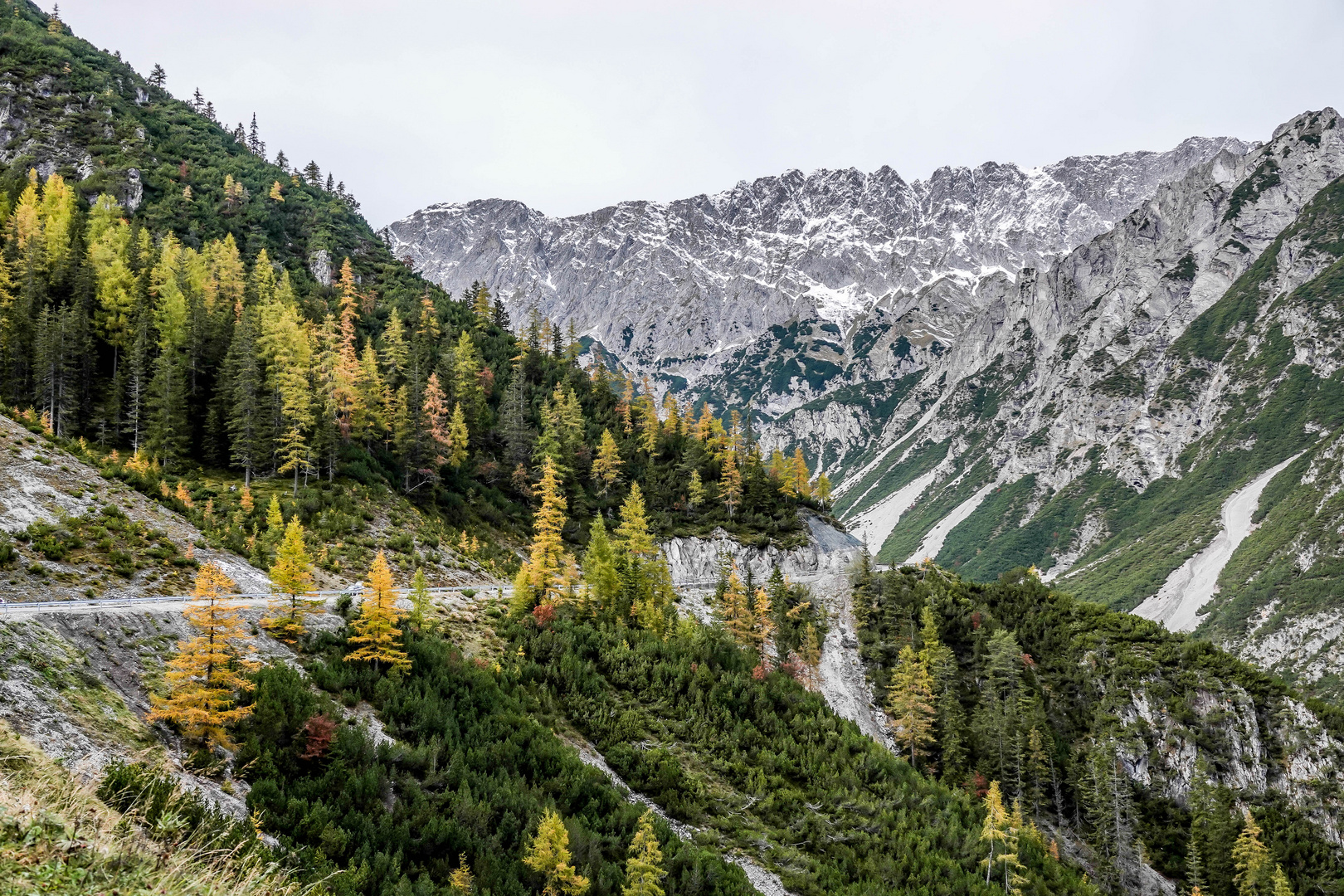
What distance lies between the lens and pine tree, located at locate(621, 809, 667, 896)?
21.8 metres

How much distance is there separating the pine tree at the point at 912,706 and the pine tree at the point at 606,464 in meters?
35.1

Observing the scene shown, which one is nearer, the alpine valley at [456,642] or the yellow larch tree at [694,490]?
the alpine valley at [456,642]

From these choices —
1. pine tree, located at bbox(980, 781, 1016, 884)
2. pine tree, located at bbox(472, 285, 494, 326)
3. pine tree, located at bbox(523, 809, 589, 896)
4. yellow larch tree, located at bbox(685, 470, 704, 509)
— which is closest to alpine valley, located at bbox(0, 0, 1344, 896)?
pine tree, located at bbox(523, 809, 589, 896)

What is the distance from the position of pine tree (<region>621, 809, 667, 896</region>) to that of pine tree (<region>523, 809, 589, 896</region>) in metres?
Result: 1.61

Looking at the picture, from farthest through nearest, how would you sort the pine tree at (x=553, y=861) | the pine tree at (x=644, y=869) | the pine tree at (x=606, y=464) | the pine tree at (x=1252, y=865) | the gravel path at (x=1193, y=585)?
the gravel path at (x=1193, y=585) < the pine tree at (x=606, y=464) < the pine tree at (x=1252, y=865) < the pine tree at (x=644, y=869) < the pine tree at (x=553, y=861)

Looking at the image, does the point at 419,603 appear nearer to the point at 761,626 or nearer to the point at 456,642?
the point at 456,642

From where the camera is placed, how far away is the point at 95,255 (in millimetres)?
59750

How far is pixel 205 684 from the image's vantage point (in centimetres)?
1808

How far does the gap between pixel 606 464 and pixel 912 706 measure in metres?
38.5

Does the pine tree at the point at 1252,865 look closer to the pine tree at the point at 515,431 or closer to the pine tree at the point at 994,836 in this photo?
the pine tree at the point at 994,836

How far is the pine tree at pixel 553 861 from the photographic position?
2061cm

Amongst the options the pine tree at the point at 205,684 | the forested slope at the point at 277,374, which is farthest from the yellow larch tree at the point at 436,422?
the pine tree at the point at 205,684

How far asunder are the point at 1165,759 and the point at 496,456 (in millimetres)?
71414

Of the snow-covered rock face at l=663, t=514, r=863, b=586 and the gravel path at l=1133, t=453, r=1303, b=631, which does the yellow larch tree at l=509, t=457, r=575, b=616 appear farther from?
the gravel path at l=1133, t=453, r=1303, b=631
